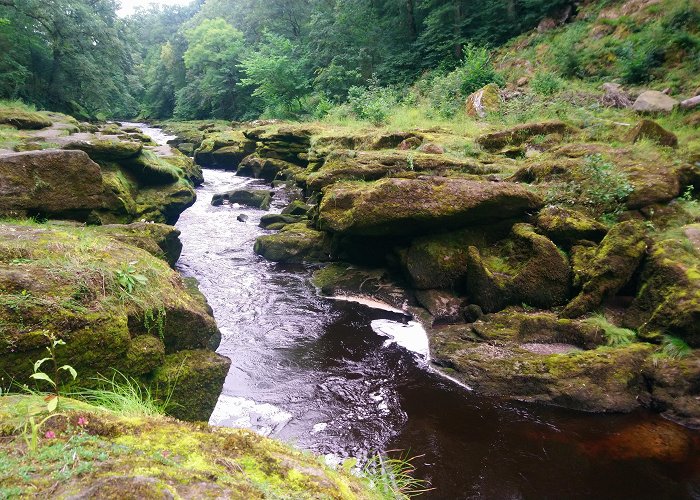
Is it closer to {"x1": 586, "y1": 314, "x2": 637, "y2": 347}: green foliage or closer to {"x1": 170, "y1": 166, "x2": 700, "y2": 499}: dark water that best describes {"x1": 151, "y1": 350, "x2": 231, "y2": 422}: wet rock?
{"x1": 170, "y1": 166, "x2": 700, "y2": 499}: dark water

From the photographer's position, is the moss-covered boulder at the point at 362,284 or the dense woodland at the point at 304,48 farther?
the dense woodland at the point at 304,48

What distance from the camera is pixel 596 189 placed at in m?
7.54

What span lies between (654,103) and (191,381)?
13.4m

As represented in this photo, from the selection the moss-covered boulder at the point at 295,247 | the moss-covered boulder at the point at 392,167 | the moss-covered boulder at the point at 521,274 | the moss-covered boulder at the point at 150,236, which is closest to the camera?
the moss-covered boulder at the point at 150,236

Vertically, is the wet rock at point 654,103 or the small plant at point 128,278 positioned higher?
the wet rock at point 654,103

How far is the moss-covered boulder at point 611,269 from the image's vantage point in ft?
20.7

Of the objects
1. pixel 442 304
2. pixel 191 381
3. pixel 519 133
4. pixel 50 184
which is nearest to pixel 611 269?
pixel 442 304

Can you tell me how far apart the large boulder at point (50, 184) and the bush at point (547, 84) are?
45.9 ft

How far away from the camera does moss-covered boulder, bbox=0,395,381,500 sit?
4.51 ft

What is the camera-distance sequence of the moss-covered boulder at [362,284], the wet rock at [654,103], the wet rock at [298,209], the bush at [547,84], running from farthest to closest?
1. the bush at [547,84]
2. the wet rock at [298,209]
3. the wet rock at [654,103]
4. the moss-covered boulder at [362,284]

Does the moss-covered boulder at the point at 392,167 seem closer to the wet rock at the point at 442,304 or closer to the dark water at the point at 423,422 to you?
the wet rock at the point at 442,304

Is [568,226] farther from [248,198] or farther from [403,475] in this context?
[248,198]

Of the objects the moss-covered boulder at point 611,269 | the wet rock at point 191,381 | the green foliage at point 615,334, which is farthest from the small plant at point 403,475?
the moss-covered boulder at point 611,269

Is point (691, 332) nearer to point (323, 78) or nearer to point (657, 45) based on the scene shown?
point (657, 45)
